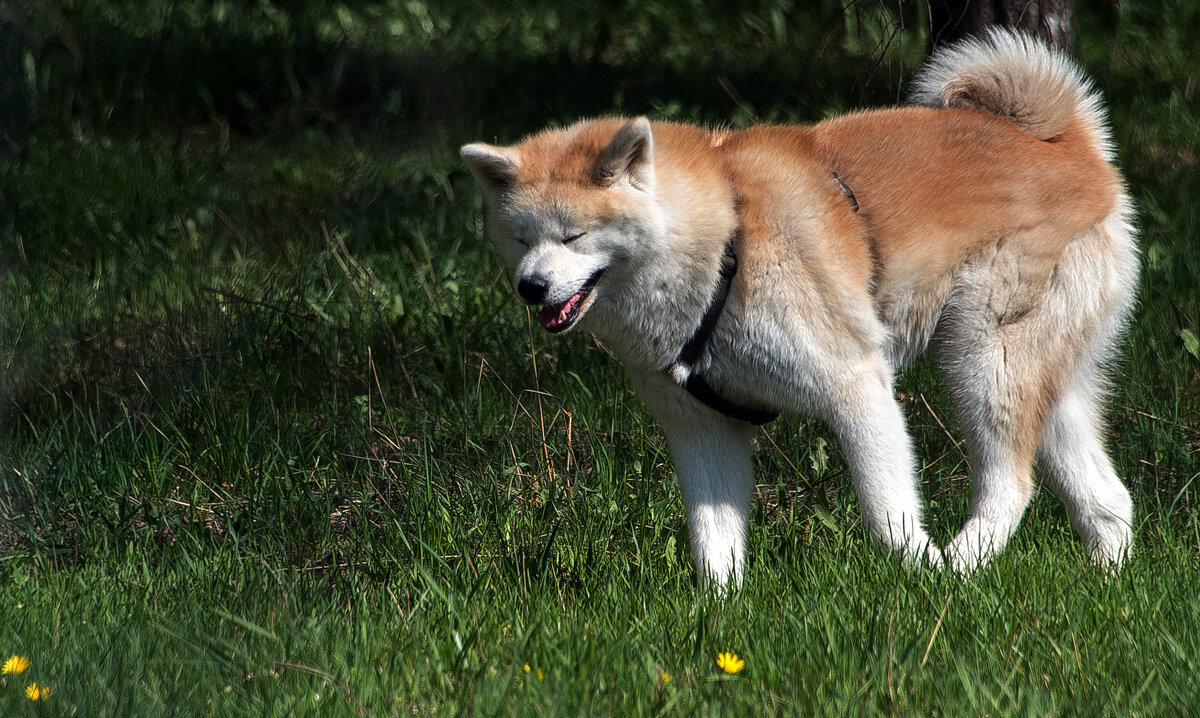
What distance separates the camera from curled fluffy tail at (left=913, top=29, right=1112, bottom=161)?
3855 mm

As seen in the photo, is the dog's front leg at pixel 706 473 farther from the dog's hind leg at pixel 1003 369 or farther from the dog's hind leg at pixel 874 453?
the dog's hind leg at pixel 1003 369

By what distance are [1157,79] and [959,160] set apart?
5974 millimetres

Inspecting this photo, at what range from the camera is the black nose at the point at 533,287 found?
3256 millimetres

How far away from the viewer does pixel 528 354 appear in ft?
16.6

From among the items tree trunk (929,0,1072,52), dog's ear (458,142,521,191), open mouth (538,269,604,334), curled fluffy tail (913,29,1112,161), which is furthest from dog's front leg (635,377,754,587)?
tree trunk (929,0,1072,52)

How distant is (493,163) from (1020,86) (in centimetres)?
172

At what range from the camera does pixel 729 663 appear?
8.69 feet

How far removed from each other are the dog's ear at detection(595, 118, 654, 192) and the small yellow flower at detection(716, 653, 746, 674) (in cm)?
133

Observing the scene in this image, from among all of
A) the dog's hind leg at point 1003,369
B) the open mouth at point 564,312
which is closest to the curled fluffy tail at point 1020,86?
the dog's hind leg at point 1003,369

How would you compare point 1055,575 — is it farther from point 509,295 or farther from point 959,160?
point 509,295

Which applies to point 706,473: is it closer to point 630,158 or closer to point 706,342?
point 706,342

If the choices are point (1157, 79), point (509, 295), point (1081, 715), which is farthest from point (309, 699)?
point (1157, 79)

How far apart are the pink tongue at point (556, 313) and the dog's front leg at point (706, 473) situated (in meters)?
0.36

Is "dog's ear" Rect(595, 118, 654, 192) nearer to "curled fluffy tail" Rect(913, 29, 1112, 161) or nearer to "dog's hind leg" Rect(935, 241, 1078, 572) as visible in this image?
"dog's hind leg" Rect(935, 241, 1078, 572)
